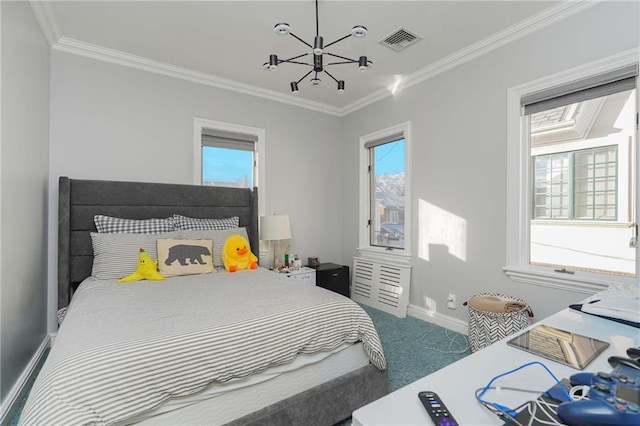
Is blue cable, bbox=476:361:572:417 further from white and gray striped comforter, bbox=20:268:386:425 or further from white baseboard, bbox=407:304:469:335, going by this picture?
white baseboard, bbox=407:304:469:335

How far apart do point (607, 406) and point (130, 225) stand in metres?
3.19

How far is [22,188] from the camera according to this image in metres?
2.12

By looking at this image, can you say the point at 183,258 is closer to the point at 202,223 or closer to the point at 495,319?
the point at 202,223

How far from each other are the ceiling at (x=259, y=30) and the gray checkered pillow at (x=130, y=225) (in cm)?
157

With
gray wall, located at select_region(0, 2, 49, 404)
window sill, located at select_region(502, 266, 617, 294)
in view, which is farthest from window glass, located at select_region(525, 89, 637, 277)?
gray wall, located at select_region(0, 2, 49, 404)

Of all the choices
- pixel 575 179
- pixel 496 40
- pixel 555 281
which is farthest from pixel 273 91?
pixel 555 281

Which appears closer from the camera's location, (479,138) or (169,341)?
(169,341)

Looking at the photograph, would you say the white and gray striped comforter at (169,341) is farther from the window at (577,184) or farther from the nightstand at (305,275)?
the window at (577,184)

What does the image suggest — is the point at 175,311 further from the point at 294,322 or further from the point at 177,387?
the point at 294,322

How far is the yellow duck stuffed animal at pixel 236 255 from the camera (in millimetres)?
2887

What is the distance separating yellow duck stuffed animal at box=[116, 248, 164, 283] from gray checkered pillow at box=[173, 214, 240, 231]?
58cm

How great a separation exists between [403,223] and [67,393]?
3.33m

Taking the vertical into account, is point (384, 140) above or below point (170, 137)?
above

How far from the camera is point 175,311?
168 centimetres
